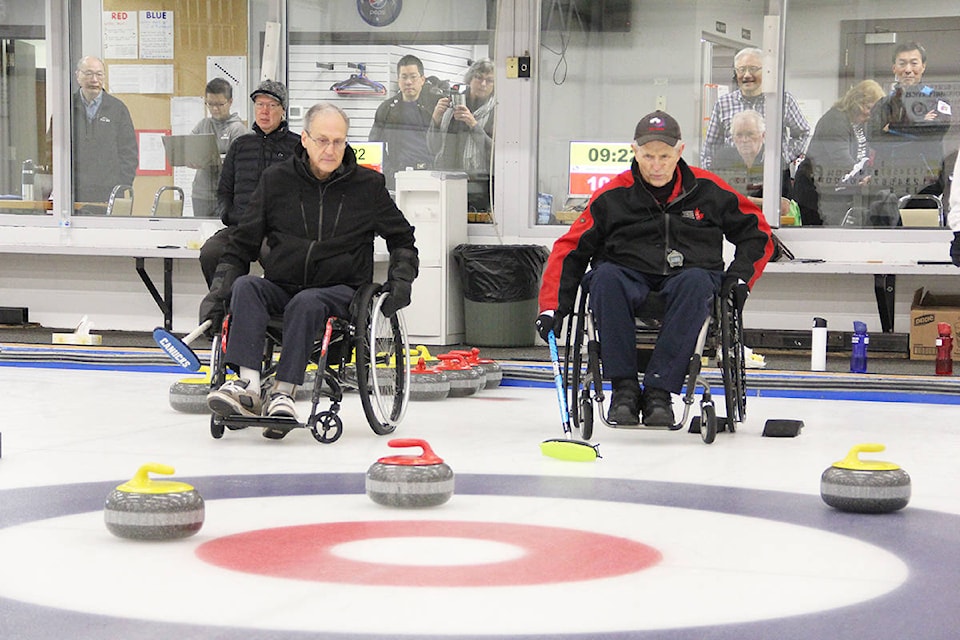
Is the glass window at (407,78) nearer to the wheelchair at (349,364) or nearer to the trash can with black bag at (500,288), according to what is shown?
the trash can with black bag at (500,288)

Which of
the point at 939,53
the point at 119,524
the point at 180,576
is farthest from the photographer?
the point at 939,53

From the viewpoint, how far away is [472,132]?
28.4ft

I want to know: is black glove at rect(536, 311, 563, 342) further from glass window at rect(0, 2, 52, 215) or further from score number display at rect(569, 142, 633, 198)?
glass window at rect(0, 2, 52, 215)

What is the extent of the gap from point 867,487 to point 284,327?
192 cm

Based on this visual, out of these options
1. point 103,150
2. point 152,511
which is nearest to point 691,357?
point 152,511

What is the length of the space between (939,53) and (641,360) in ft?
13.1

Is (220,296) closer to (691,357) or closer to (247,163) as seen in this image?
(691,357)

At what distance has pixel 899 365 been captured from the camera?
708 centimetres

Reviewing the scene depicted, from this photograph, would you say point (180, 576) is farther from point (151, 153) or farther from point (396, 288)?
point (151, 153)

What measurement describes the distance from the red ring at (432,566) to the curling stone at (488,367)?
304 centimetres

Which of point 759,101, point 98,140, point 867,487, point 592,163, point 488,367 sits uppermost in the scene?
point 759,101

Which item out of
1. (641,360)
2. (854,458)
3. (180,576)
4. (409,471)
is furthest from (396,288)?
(180,576)

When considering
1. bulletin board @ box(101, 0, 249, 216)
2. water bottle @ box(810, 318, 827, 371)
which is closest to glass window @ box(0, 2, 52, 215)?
bulletin board @ box(101, 0, 249, 216)

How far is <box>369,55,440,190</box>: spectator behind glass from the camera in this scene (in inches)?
343
